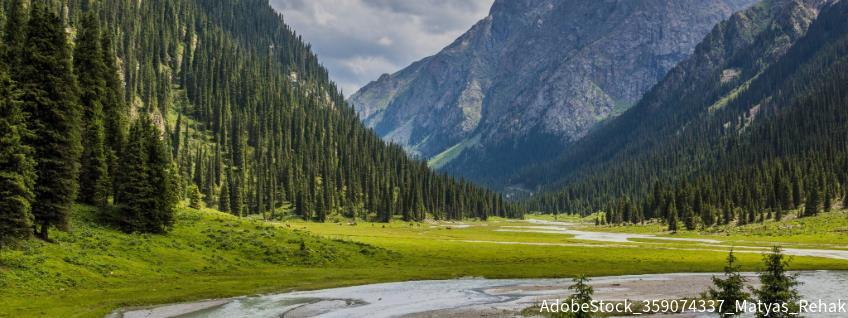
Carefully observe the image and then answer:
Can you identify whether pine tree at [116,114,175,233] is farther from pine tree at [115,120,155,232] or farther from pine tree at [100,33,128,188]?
pine tree at [100,33,128,188]

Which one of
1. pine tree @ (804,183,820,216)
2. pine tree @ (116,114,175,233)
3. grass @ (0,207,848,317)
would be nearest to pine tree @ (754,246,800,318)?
grass @ (0,207,848,317)

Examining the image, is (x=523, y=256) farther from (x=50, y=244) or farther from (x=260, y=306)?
(x=50, y=244)

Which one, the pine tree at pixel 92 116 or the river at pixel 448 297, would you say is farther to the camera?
the pine tree at pixel 92 116

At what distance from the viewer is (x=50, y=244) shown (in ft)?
147

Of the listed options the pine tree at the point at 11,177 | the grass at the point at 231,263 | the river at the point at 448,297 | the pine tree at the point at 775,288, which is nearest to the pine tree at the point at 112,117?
the grass at the point at 231,263

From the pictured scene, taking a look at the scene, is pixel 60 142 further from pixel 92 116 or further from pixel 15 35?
pixel 15 35

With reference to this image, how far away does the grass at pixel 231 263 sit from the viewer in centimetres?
3731

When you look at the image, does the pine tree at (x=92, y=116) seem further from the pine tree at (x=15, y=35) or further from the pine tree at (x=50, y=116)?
the pine tree at (x=50, y=116)

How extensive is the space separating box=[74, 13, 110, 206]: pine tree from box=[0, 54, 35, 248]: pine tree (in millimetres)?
21529

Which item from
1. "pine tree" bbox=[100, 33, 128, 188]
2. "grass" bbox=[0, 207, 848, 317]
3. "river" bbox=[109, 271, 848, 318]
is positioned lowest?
"river" bbox=[109, 271, 848, 318]

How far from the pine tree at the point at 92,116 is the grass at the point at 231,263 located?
6.11 metres

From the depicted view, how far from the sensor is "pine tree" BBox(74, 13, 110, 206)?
63.1 metres

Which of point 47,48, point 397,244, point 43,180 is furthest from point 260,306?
point 397,244

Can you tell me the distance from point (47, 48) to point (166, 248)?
927 inches
